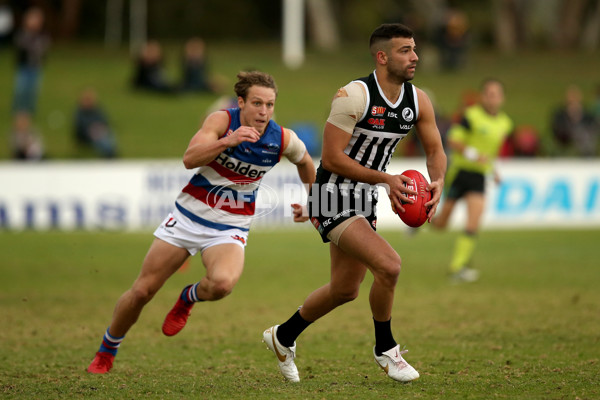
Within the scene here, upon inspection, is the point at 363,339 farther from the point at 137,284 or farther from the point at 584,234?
the point at 584,234

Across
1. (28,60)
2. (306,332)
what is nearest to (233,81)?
(28,60)

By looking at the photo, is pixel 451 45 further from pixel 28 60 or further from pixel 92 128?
pixel 28 60

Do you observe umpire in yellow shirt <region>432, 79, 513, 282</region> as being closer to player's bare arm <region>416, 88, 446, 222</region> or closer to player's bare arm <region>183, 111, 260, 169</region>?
player's bare arm <region>416, 88, 446, 222</region>

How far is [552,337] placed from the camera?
7941 mm

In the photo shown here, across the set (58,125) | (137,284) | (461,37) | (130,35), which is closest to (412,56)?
(137,284)

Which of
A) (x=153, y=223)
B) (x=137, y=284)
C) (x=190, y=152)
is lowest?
(x=153, y=223)

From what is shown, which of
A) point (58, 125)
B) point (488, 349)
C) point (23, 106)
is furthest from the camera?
point (58, 125)

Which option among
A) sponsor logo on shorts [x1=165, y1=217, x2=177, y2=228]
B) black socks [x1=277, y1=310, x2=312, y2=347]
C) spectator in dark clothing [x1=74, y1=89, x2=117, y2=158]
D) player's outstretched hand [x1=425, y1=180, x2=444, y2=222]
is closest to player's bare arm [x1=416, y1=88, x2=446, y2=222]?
player's outstretched hand [x1=425, y1=180, x2=444, y2=222]

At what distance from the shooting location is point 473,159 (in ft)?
39.3

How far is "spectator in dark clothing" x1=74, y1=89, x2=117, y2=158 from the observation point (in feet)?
71.2

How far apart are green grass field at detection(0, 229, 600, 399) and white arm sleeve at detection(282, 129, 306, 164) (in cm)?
165

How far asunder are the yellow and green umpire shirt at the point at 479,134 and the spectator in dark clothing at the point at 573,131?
37.6 feet

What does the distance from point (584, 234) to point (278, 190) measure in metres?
6.32

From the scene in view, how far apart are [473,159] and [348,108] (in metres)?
6.16
